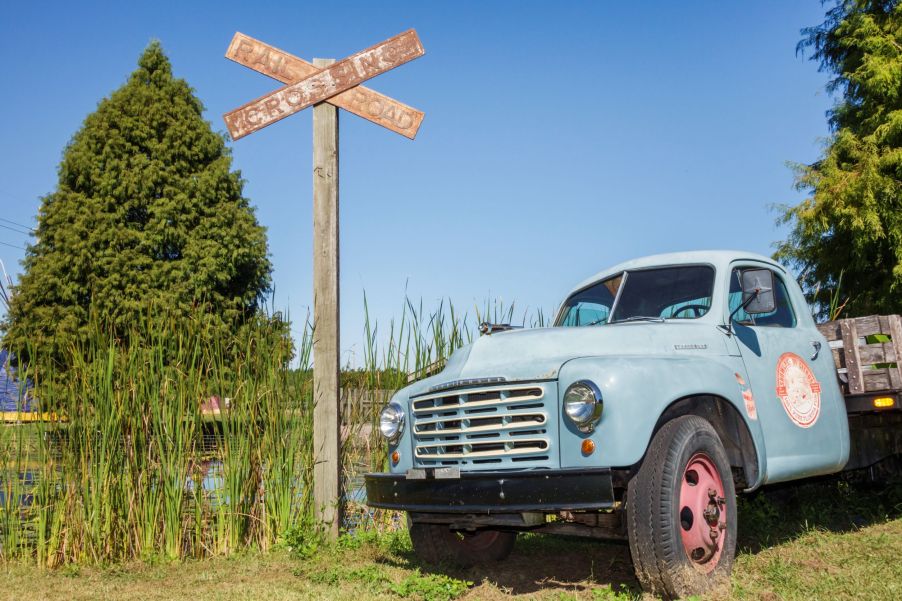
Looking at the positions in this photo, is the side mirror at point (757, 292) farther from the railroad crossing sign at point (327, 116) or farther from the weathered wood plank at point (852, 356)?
the railroad crossing sign at point (327, 116)

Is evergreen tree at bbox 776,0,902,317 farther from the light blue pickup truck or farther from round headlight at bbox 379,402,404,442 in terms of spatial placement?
round headlight at bbox 379,402,404,442

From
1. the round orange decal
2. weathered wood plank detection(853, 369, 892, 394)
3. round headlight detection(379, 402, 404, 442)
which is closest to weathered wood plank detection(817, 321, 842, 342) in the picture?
weathered wood plank detection(853, 369, 892, 394)

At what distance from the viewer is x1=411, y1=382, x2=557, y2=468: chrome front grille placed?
4.39m

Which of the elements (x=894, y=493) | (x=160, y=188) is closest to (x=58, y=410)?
(x=894, y=493)

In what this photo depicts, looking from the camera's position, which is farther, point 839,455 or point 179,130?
point 179,130

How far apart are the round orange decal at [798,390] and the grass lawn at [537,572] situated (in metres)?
0.90

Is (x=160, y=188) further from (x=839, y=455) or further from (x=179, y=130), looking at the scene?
(x=839, y=455)

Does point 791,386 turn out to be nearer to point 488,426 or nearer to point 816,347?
point 816,347

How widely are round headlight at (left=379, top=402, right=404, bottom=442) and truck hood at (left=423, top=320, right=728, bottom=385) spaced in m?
0.28

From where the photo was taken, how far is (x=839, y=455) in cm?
581

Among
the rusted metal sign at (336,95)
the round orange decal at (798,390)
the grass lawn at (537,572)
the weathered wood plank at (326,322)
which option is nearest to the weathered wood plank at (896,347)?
the round orange decal at (798,390)

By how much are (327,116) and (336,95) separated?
0.19 meters

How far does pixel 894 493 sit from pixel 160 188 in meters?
19.3

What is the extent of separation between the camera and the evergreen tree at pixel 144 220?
2055 cm
